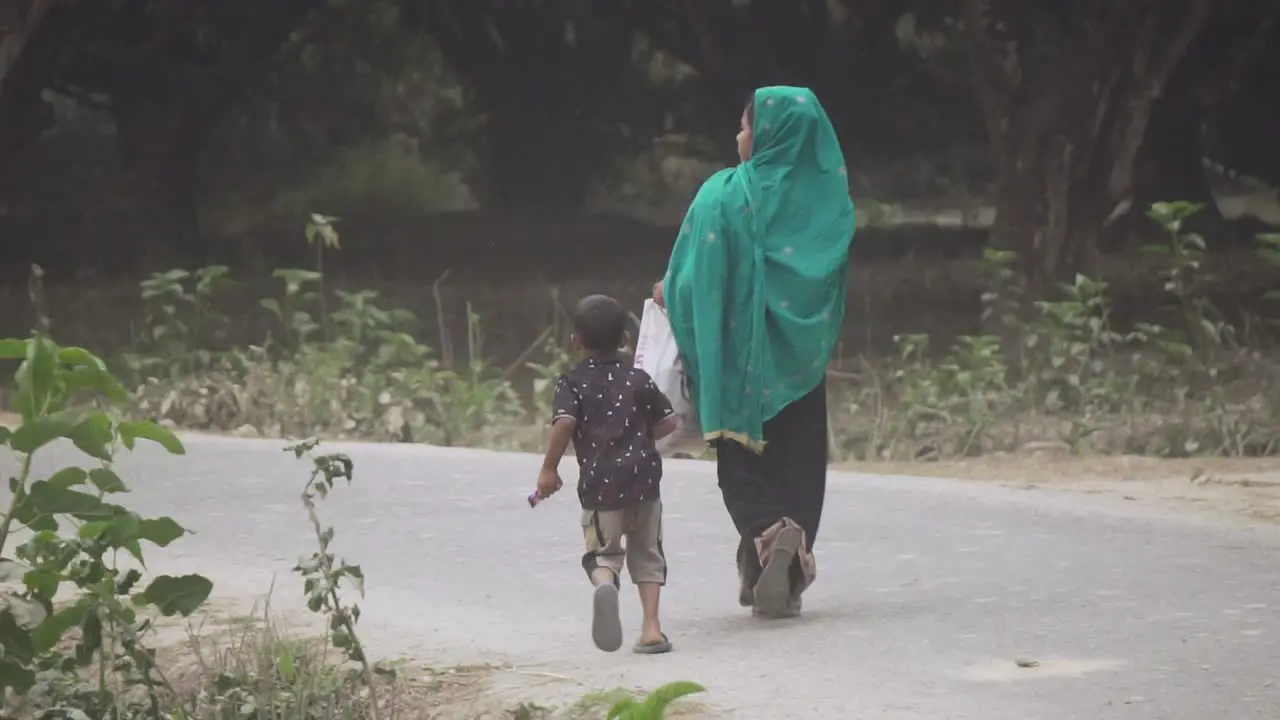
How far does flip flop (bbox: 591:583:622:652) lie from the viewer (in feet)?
19.8

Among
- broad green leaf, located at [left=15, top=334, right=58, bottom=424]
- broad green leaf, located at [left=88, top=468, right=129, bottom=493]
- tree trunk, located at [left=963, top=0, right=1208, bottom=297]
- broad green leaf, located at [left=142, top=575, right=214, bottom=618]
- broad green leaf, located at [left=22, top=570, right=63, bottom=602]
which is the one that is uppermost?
tree trunk, located at [left=963, top=0, right=1208, bottom=297]

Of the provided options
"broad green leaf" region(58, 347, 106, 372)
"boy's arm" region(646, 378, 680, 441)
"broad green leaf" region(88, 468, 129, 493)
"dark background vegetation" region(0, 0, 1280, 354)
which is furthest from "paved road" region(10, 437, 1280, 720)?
"dark background vegetation" region(0, 0, 1280, 354)

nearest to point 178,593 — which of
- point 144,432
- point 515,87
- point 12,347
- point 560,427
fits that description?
point 144,432

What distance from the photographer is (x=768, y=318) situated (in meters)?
6.70

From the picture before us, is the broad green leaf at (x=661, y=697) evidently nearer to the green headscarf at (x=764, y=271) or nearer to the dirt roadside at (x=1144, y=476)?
the green headscarf at (x=764, y=271)

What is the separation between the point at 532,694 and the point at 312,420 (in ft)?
20.5

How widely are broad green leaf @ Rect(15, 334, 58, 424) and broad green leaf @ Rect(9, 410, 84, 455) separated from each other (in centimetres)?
9

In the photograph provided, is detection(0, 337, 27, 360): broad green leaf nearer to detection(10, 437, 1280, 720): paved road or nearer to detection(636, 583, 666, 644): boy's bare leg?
detection(10, 437, 1280, 720): paved road

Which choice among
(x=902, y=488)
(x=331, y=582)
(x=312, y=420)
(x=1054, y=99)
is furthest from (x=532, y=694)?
(x=1054, y=99)

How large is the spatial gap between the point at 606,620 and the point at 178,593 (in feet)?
4.34

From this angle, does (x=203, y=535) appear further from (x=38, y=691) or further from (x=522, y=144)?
(x=522, y=144)

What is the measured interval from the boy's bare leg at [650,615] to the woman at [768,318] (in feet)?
1.55

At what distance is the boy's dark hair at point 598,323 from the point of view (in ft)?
20.1

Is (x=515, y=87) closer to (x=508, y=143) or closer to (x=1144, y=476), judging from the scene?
(x=508, y=143)
